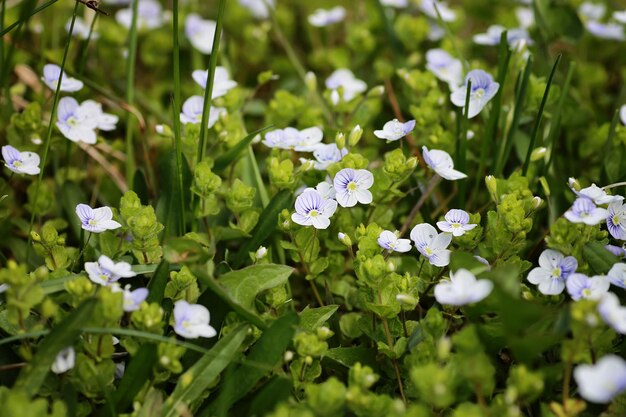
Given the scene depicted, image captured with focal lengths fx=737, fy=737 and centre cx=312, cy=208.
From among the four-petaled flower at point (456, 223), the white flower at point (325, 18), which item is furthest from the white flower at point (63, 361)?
the white flower at point (325, 18)

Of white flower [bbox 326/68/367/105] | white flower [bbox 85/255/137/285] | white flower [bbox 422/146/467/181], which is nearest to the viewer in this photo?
white flower [bbox 85/255/137/285]

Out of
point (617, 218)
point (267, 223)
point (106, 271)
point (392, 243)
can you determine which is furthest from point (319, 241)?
point (617, 218)

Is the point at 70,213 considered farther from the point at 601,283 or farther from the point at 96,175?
the point at 601,283

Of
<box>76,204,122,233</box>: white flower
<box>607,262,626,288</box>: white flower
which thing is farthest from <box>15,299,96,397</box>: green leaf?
<box>607,262,626,288</box>: white flower

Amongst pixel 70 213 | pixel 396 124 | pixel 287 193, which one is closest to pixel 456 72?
pixel 396 124

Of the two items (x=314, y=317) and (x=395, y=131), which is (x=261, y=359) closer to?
(x=314, y=317)

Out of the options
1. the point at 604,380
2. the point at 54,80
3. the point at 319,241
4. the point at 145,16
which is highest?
the point at 54,80

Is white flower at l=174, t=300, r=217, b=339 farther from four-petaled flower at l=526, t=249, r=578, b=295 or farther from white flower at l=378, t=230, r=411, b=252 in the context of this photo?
four-petaled flower at l=526, t=249, r=578, b=295
